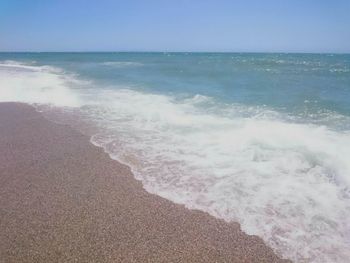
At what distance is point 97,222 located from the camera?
5.57 m

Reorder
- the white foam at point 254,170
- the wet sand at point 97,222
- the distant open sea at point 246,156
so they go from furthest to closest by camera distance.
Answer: the distant open sea at point 246,156
the white foam at point 254,170
the wet sand at point 97,222

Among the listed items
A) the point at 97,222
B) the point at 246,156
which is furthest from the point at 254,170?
the point at 97,222

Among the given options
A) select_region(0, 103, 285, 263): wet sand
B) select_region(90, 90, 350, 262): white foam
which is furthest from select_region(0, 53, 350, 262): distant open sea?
select_region(0, 103, 285, 263): wet sand

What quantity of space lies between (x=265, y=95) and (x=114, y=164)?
15.2m

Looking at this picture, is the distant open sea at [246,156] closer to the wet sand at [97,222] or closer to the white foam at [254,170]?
the white foam at [254,170]

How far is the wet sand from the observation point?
189 inches

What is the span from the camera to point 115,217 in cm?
574

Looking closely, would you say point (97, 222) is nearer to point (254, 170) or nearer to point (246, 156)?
point (254, 170)

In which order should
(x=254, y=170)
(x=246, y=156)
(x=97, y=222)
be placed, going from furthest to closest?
(x=246, y=156) → (x=254, y=170) → (x=97, y=222)

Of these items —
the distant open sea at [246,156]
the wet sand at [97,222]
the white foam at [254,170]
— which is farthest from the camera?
the distant open sea at [246,156]

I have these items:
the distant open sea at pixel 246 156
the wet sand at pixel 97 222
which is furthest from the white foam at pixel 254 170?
the wet sand at pixel 97 222

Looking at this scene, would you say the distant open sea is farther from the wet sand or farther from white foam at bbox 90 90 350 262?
the wet sand

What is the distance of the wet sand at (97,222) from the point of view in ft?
15.8

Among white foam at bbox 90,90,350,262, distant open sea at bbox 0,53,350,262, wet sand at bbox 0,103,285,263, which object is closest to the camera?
wet sand at bbox 0,103,285,263
